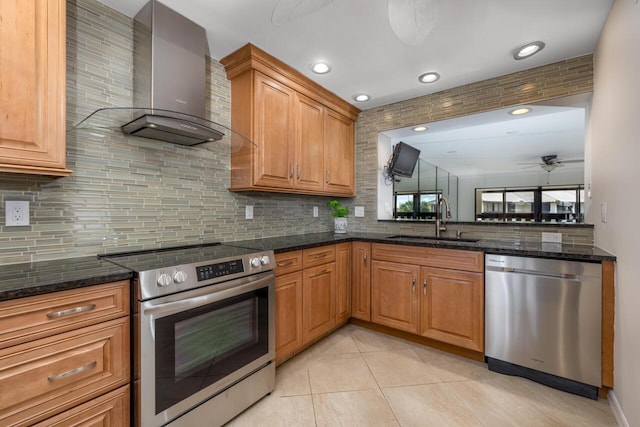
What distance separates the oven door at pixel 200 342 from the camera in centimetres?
124

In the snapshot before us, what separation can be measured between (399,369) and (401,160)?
7.32 feet

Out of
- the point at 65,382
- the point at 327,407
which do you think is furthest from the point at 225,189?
the point at 327,407

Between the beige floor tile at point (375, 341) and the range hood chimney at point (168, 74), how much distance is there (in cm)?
207

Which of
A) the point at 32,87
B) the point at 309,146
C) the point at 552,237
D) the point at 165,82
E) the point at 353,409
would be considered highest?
the point at 165,82

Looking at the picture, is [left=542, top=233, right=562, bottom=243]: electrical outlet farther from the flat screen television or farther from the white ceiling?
the flat screen television

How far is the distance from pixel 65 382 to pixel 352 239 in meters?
2.17

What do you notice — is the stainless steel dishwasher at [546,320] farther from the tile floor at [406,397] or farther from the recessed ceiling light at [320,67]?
the recessed ceiling light at [320,67]

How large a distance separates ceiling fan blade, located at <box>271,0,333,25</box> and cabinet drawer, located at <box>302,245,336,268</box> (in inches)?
59.8

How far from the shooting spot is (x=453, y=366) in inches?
85.0

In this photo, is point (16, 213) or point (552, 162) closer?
point (16, 213)

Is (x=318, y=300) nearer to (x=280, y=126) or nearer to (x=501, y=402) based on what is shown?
(x=501, y=402)

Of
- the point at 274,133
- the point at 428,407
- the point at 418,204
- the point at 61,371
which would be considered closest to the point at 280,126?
the point at 274,133

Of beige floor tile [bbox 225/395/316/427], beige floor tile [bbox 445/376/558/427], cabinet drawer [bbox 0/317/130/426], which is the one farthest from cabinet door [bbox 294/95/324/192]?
beige floor tile [bbox 445/376/558/427]

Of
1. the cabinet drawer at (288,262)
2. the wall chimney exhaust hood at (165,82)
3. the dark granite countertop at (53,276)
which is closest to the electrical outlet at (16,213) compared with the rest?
the dark granite countertop at (53,276)
